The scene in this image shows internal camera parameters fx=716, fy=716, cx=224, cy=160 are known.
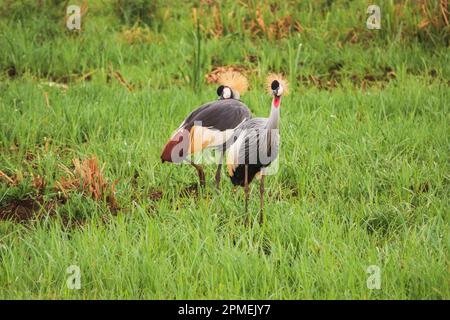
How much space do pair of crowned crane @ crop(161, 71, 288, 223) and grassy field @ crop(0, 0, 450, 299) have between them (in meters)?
0.36

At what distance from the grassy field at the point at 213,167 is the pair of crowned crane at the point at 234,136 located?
0.36 m

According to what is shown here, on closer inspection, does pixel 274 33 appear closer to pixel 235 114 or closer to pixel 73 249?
pixel 235 114

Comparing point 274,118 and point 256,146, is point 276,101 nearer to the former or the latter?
point 274,118

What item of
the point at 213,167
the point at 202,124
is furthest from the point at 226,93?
the point at 213,167

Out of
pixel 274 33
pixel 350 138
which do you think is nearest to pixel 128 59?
pixel 274 33

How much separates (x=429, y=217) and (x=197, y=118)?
1706 mm

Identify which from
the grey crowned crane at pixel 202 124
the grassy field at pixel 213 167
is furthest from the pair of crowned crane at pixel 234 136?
the grassy field at pixel 213 167

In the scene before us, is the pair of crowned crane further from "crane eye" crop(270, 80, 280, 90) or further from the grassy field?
the grassy field

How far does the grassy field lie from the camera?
4.20 m

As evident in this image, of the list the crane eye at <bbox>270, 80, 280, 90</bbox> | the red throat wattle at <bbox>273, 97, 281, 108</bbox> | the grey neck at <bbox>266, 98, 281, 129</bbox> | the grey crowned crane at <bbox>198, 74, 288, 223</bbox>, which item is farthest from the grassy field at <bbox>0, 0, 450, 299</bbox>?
the crane eye at <bbox>270, 80, 280, 90</bbox>

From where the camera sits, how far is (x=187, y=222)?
15.6 ft

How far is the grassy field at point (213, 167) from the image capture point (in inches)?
165

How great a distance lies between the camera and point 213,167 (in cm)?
575

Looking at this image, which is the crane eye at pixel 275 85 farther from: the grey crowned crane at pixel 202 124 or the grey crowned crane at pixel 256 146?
the grey crowned crane at pixel 202 124
